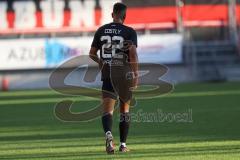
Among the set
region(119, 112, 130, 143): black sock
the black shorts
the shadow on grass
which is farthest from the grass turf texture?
the black shorts

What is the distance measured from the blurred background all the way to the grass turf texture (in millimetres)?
11112

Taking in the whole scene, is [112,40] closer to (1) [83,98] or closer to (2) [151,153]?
(2) [151,153]

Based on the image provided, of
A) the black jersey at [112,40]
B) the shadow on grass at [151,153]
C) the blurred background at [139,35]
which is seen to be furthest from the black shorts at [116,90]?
the blurred background at [139,35]

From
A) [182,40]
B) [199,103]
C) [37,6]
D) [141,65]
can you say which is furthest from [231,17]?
[199,103]

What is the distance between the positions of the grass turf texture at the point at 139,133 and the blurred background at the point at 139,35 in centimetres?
1111

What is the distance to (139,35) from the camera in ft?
122

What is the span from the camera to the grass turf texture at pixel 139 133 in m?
12.1

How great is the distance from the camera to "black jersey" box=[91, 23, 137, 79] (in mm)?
12102

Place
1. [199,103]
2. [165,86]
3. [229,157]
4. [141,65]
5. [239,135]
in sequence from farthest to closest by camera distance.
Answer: [141,65], [165,86], [199,103], [239,135], [229,157]

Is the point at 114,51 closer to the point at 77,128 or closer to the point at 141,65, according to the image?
the point at 77,128

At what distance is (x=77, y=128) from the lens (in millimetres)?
16734

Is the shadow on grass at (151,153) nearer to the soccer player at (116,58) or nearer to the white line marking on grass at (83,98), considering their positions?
the soccer player at (116,58)

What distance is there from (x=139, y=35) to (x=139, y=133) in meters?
22.0

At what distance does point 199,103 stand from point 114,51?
1145 centimetres
